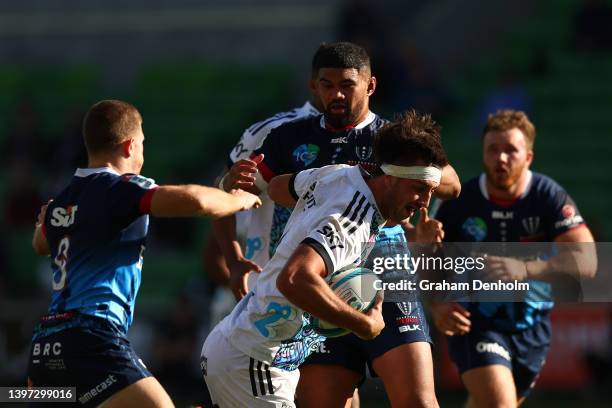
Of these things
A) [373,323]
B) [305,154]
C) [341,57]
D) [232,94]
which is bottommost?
[373,323]

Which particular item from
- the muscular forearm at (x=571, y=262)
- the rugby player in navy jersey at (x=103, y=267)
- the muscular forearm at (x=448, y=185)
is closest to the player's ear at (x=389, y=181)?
the rugby player in navy jersey at (x=103, y=267)

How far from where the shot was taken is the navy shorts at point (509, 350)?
8508mm

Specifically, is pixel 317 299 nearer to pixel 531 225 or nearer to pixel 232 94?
pixel 531 225

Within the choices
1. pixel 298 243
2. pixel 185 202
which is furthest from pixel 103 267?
pixel 298 243

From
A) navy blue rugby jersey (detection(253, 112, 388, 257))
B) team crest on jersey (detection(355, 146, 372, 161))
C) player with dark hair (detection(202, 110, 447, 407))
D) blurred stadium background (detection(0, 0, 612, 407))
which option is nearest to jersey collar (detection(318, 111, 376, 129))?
navy blue rugby jersey (detection(253, 112, 388, 257))

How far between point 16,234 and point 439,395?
723cm

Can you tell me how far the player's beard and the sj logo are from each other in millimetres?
1742

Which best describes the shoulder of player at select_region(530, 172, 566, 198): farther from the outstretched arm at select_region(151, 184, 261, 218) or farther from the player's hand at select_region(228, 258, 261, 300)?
the outstretched arm at select_region(151, 184, 261, 218)

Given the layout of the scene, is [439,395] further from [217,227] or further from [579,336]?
[217,227]

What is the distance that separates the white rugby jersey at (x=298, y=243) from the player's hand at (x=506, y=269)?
225 cm

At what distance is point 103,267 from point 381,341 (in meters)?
1.70

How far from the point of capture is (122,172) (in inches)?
262

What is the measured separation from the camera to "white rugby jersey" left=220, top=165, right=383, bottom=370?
233 inches

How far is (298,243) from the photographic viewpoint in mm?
6023
